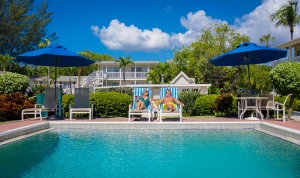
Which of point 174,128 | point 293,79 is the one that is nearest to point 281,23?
point 293,79

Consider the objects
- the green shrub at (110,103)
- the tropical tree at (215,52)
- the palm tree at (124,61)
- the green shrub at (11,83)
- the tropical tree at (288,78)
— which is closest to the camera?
the tropical tree at (288,78)

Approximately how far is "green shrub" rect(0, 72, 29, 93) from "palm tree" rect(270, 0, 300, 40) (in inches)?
1308

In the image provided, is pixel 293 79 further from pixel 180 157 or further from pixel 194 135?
pixel 180 157

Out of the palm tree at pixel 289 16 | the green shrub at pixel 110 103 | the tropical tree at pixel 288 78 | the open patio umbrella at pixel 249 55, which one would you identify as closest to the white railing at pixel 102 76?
the palm tree at pixel 289 16

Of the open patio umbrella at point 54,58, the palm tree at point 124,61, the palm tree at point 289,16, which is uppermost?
the palm tree at point 289,16

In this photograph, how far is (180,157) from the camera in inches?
199

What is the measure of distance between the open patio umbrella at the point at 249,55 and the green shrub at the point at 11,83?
770 centimetres

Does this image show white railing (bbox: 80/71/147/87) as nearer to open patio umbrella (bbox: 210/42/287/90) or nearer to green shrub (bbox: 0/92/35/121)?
green shrub (bbox: 0/92/35/121)

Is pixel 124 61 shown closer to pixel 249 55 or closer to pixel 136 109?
pixel 249 55

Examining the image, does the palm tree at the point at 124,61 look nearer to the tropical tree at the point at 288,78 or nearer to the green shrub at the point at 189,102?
the green shrub at the point at 189,102

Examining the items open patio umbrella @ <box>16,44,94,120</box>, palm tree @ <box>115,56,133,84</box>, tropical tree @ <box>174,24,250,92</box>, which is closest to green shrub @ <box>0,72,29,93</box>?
open patio umbrella @ <box>16,44,94,120</box>

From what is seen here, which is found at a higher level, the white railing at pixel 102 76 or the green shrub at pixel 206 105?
the white railing at pixel 102 76

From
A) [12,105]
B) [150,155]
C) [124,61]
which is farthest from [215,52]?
[150,155]

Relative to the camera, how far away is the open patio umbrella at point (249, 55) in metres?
9.19
